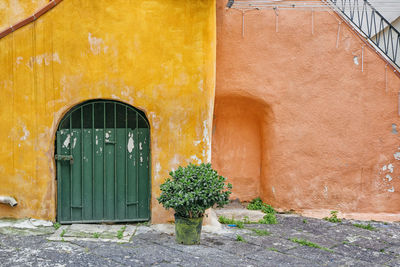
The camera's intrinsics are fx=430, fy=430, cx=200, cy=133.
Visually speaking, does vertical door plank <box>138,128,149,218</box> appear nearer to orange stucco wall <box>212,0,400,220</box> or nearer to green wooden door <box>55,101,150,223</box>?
green wooden door <box>55,101,150,223</box>

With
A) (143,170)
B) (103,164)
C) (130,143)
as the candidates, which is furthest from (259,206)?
(103,164)

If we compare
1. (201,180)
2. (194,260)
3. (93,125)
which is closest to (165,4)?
(93,125)

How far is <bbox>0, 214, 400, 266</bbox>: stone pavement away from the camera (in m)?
5.41

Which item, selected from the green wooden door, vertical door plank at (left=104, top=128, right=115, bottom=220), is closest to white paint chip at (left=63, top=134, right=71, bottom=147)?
the green wooden door

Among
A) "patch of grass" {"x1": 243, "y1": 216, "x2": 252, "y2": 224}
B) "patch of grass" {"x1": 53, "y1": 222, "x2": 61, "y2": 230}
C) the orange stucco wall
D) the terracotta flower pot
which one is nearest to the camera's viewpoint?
the terracotta flower pot

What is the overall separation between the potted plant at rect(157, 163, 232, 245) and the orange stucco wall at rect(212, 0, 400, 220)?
2.64m

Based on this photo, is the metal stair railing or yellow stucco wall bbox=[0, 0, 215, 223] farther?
the metal stair railing

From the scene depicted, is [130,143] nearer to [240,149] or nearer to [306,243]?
[240,149]

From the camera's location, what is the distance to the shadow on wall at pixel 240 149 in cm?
877

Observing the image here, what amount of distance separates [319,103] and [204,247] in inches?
151

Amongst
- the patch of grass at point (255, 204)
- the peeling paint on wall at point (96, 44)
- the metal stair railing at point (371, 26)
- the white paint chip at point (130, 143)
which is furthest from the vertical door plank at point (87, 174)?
the metal stair railing at point (371, 26)

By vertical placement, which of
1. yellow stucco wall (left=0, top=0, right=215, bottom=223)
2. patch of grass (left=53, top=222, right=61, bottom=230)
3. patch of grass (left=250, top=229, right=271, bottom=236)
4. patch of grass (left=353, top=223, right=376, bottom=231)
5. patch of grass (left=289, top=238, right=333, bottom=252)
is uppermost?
yellow stucco wall (left=0, top=0, right=215, bottom=223)

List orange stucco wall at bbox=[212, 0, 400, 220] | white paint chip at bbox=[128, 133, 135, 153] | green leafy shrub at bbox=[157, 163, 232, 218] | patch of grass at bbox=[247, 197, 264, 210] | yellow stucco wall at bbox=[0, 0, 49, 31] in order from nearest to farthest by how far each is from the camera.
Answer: green leafy shrub at bbox=[157, 163, 232, 218], white paint chip at bbox=[128, 133, 135, 153], yellow stucco wall at bbox=[0, 0, 49, 31], orange stucco wall at bbox=[212, 0, 400, 220], patch of grass at bbox=[247, 197, 264, 210]

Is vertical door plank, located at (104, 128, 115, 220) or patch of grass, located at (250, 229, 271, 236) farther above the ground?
vertical door plank, located at (104, 128, 115, 220)
